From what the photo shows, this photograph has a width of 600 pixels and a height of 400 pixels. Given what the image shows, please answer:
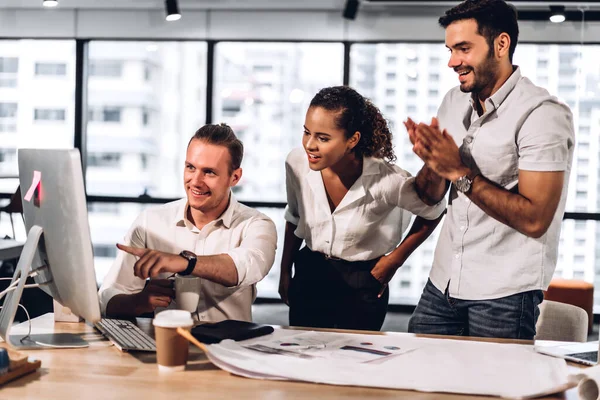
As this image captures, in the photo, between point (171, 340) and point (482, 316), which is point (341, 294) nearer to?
point (482, 316)

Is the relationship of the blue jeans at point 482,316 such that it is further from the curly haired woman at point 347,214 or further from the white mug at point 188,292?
the white mug at point 188,292

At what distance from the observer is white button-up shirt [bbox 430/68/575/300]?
1.89m

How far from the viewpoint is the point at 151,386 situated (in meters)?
1.35

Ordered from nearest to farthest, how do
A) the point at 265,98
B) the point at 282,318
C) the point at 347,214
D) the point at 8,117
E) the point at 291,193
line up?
the point at 347,214 → the point at 291,193 → the point at 282,318 → the point at 265,98 → the point at 8,117

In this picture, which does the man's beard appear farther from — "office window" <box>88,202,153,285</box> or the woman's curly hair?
"office window" <box>88,202,153,285</box>

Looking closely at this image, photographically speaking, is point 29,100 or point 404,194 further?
point 29,100

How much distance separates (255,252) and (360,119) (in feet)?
2.10

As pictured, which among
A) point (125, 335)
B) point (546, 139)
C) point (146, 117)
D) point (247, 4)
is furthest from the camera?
point (146, 117)

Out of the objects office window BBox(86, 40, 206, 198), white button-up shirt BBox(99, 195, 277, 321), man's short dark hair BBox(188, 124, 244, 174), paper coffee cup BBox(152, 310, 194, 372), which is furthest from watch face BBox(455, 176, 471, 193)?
office window BBox(86, 40, 206, 198)

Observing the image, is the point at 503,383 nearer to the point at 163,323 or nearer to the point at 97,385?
the point at 163,323

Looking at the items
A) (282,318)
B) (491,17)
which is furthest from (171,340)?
(282,318)

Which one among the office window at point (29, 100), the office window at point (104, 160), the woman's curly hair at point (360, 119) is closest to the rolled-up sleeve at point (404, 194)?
the woman's curly hair at point (360, 119)

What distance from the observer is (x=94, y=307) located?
148 cm

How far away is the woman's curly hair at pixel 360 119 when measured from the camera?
2.31m
